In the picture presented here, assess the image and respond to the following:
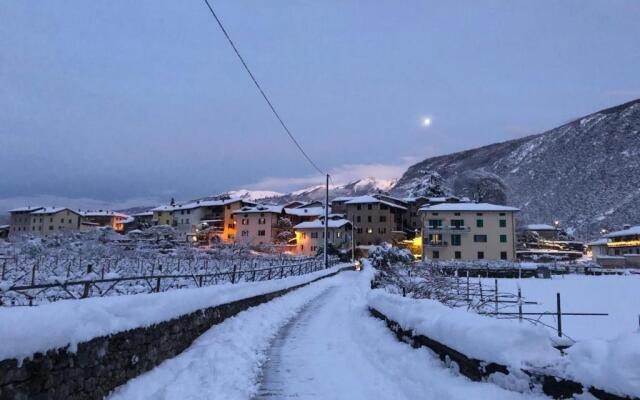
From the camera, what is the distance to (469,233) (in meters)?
71.9

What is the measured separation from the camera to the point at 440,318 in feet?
25.9

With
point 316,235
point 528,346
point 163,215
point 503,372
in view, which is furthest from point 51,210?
point 528,346

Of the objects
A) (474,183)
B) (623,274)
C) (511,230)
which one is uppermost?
(474,183)

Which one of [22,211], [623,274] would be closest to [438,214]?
[623,274]

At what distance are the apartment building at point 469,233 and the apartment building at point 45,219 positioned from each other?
3239 inches

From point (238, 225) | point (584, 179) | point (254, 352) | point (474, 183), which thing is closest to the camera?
point (254, 352)

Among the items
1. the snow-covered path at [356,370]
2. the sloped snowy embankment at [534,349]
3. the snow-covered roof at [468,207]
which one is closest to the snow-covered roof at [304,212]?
the snow-covered roof at [468,207]

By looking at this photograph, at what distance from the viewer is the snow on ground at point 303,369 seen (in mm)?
6922

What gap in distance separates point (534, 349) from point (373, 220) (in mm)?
84421

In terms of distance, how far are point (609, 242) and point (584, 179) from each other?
6087 cm

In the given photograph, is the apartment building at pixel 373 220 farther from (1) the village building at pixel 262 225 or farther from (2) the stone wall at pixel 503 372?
(2) the stone wall at pixel 503 372

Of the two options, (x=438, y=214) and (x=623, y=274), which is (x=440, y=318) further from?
(x=438, y=214)

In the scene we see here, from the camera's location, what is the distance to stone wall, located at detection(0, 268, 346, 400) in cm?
448

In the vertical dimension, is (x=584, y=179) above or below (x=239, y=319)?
above
